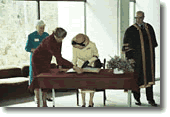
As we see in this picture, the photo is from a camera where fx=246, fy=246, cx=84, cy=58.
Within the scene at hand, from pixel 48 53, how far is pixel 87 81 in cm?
98

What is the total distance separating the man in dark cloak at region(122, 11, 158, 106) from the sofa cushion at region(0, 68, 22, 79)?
97.6 inches

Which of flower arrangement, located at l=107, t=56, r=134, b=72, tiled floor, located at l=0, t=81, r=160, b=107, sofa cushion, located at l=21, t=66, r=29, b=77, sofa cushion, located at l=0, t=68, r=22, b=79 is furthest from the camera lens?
sofa cushion, located at l=21, t=66, r=29, b=77

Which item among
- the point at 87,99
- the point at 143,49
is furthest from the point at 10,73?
the point at 143,49

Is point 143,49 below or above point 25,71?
above

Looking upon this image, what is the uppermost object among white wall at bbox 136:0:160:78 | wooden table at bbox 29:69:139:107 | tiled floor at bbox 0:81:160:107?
white wall at bbox 136:0:160:78

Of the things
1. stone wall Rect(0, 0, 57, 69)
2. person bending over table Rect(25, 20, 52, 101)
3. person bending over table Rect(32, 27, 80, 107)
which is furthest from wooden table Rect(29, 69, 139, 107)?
stone wall Rect(0, 0, 57, 69)

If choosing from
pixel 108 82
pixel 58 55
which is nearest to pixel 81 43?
pixel 58 55

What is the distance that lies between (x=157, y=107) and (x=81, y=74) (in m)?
1.51

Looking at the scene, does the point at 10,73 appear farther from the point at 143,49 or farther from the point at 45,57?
the point at 143,49

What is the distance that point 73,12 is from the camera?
6.21 meters

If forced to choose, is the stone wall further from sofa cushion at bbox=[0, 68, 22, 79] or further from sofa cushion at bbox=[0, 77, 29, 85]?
sofa cushion at bbox=[0, 77, 29, 85]

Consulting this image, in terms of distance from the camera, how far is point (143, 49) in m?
4.61

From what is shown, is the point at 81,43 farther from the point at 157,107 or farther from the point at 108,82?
the point at 157,107

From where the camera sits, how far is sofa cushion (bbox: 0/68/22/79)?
518cm
